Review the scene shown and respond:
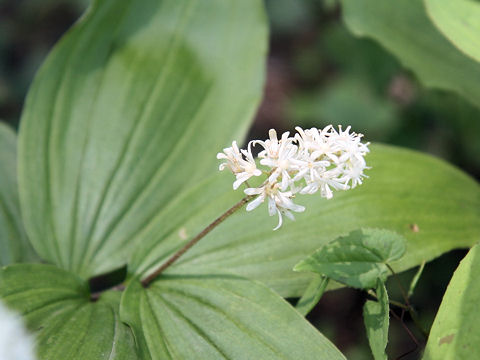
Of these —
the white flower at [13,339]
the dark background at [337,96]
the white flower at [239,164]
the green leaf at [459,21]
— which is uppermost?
the white flower at [239,164]

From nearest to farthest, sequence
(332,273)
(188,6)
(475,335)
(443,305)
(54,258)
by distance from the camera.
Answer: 1. (475,335)
2. (443,305)
3. (332,273)
4. (54,258)
5. (188,6)

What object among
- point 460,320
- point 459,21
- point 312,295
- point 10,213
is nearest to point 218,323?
point 312,295

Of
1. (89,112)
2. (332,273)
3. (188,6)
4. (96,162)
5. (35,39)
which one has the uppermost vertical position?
(35,39)

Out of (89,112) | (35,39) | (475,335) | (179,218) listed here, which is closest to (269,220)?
(179,218)

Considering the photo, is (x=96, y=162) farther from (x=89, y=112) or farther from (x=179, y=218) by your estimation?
(x=179, y=218)

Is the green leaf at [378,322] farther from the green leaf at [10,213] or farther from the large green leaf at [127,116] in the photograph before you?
the green leaf at [10,213]

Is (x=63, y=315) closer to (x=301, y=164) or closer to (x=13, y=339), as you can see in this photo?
(x=13, y=339)

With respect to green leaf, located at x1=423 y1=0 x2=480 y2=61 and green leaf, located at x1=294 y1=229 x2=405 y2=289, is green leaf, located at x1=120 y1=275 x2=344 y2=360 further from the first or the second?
green leaf, located at x1=423 y1=0 x2=480 y2=61

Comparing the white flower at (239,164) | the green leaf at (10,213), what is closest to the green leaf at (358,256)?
the white flower at (239,164)
